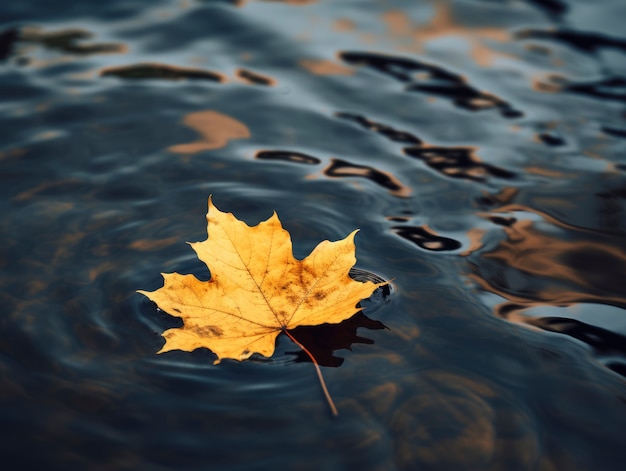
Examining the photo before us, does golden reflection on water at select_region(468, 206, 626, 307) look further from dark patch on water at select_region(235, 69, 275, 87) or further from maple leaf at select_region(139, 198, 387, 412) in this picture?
dark patch on water at select_region(235, 69, 275, 87)

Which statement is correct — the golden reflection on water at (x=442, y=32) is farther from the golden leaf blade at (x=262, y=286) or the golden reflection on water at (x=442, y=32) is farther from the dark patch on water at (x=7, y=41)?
the golden leaf blade at (x=262, y=286)

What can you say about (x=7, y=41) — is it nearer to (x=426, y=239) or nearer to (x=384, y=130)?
(x=384, y=130)

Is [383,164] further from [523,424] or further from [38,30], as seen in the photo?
[38,30]

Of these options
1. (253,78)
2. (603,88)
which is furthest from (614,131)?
(253,78)

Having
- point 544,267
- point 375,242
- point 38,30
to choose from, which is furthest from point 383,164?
point 38,30

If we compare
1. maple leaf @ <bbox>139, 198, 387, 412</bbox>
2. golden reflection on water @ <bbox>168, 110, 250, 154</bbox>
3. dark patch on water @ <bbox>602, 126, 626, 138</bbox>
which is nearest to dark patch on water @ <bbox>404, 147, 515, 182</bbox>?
dark patch on water @ <bbox>602, 126, 626, 138</bbox>

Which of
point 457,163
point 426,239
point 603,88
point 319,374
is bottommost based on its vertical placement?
point 319,374
